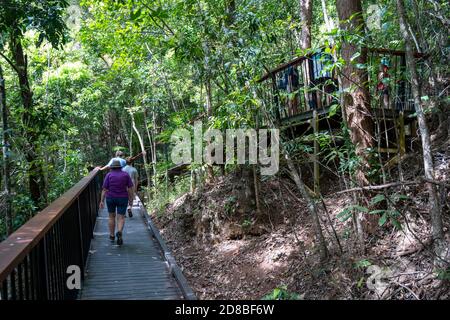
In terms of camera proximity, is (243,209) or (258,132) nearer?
(258,132)

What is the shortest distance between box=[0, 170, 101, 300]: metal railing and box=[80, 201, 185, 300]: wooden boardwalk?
1.02 ft

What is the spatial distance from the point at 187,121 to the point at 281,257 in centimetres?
634

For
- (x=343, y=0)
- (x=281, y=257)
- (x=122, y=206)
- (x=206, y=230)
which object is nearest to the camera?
(x=343, y=0)

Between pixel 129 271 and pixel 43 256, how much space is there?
274 cm

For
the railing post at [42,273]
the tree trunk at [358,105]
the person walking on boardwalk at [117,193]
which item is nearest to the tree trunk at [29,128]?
the person walking on boardwalk at [117,193]

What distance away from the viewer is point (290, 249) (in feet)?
24.7

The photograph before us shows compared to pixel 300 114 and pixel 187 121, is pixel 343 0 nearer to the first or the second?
pixel 300 114

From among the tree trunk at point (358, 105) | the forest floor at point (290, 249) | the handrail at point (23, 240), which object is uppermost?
the tree trunk at point (358, 105)

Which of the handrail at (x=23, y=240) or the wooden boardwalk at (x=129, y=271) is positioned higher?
the handrail at (x=23, y=240)

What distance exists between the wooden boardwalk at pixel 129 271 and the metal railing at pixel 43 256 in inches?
12.2

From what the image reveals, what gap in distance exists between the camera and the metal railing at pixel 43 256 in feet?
7.34

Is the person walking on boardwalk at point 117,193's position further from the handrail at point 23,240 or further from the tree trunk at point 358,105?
the tree trunk at point 358,105

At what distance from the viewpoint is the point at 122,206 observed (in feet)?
22.5
